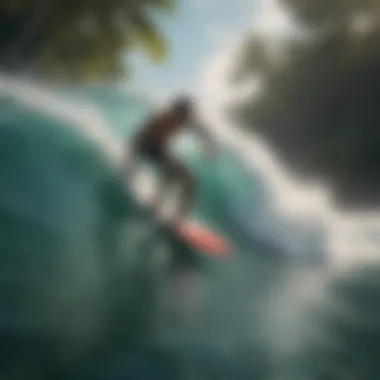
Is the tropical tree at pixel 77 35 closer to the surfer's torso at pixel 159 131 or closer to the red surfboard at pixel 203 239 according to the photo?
the surfer's torso at pixel 159 131

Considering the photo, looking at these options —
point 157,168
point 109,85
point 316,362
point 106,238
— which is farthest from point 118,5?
point 316,362

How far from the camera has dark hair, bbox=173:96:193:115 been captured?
4.17 ft

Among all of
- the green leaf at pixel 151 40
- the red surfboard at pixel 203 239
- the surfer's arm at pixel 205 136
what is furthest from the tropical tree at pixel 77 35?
the red surfboard at pixel 203 239

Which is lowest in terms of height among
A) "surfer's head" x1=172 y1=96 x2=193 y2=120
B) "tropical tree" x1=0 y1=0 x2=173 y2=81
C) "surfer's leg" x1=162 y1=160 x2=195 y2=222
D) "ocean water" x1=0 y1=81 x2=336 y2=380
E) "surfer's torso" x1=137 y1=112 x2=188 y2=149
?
"ocean water" x1=0 y1=81 x2=336 y2=380

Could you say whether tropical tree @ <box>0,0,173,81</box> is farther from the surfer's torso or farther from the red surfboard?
the red surfboard

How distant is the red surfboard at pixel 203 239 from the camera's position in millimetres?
1247

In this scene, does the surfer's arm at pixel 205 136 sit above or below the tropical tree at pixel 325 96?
below

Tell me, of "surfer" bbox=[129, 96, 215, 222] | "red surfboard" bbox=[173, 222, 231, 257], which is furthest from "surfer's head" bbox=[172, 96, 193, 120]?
A: "red surfboard" bbox=[173, 222, 231, 257]

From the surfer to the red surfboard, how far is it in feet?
0.06

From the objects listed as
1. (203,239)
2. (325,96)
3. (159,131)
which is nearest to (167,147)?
(159,131)

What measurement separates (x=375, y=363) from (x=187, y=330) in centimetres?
29

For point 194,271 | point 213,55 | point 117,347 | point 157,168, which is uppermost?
point 213,55

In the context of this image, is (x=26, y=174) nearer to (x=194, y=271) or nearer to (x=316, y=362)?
(x=194, y=271)

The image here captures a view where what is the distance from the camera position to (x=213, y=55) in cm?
128
